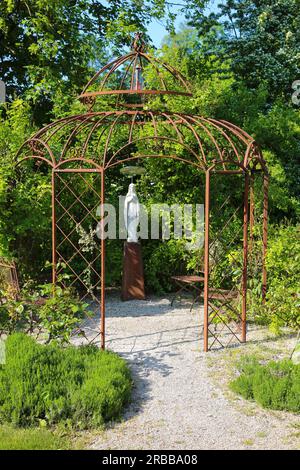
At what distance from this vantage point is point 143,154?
10.8m

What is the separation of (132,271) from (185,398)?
4497 millimetres

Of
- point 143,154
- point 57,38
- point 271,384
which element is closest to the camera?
point 271,384

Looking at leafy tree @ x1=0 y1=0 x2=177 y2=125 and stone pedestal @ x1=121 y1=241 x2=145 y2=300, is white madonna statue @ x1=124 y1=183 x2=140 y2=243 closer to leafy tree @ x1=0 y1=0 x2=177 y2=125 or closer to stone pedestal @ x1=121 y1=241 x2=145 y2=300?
stone pedestal @ x1=121 y1=241 x2=145 y2=300

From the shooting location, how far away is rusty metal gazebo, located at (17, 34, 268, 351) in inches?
285

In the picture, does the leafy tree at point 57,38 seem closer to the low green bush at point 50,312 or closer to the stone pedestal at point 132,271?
Answer: the stone pedestal at point 132,271

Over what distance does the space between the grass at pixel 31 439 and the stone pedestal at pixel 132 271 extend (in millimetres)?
5175

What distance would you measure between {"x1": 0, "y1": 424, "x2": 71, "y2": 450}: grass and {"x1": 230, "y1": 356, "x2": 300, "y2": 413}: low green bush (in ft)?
6.46

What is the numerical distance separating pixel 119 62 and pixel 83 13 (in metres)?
8.27

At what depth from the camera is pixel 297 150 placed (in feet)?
42.5

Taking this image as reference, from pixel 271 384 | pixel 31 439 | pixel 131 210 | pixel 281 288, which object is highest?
pixel 131 210

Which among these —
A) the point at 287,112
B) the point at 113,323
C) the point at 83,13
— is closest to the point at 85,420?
the point at 113,323

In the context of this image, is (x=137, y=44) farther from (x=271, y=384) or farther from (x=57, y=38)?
(x=57, y=38)

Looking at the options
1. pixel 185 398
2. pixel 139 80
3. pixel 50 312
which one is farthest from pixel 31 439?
pixel 139 80
